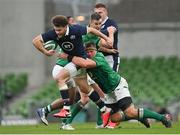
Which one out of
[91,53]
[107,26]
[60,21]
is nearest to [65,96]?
[91,53]

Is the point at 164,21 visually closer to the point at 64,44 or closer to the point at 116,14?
the point at 116,14

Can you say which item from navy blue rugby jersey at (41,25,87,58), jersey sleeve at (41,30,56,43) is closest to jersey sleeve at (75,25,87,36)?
navy blue rugby jersey at (41,25,87,58)

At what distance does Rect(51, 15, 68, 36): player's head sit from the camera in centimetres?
1394

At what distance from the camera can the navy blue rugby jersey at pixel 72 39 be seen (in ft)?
46.3

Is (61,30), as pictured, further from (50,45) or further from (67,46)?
(50,45)

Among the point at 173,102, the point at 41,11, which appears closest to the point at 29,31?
the point at 41,11

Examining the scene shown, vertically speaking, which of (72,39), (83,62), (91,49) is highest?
(72,39)

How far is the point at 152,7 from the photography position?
33.7 m

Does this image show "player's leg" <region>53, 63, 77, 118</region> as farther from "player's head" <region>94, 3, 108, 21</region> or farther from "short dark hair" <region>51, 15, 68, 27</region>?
"player's head" <region>94, 3, 108, 21</region>

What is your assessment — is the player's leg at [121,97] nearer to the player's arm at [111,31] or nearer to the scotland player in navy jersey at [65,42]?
the scotland player in navy jersey at [65,42]

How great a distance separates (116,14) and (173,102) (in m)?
6.00

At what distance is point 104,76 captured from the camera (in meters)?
14.2

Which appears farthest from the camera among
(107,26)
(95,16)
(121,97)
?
(107,26)

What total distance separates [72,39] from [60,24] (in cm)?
40
